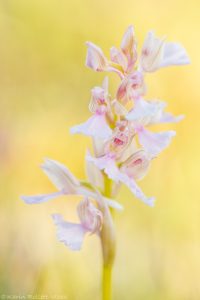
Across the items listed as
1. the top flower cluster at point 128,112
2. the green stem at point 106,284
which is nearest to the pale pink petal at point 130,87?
the top flower cluster at point 128,112

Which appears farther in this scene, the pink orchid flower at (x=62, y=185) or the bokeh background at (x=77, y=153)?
the bokeh background at (x=77, y=153)

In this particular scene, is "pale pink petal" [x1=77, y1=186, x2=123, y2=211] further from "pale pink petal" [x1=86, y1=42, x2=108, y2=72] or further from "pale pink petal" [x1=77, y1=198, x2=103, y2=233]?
"pale pink petal" [x1=86, y1=42, x2=108, y2=72]

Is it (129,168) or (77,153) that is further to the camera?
(77,153)

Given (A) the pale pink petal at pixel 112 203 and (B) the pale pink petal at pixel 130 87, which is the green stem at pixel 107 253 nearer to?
(A) the pale pink petal at pixel 112 203

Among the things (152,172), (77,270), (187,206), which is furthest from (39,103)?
(77,270)

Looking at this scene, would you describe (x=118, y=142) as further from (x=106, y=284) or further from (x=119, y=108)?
(x=106, y=284)

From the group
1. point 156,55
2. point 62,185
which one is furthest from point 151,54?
point 62,185

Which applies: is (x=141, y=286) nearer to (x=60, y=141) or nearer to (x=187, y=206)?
(x=187, y=206)
